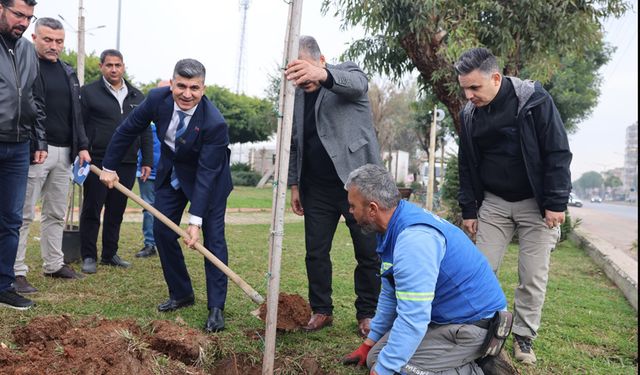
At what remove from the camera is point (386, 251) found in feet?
9.37

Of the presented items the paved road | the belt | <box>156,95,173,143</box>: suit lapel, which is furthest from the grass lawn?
the paved road

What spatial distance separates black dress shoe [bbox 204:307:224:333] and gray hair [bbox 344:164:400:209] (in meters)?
1.70

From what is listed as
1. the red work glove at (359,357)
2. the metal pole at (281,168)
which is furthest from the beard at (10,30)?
the red work glove at (359,357)

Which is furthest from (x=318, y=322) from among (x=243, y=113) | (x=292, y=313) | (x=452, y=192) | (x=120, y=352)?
(x=243, y=113)

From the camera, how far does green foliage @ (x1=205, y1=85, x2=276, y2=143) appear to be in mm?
31047

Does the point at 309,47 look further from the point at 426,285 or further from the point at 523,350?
the point at 523,350

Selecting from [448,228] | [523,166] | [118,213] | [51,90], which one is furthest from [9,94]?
[523,166]

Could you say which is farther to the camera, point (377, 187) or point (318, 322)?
point (318, 322)

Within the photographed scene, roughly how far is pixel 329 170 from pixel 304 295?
1577 millimetres

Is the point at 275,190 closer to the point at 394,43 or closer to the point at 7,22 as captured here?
the point at 7,22

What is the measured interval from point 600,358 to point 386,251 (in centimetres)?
212

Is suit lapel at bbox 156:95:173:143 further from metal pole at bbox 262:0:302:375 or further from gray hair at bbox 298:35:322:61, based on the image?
metal pole at bbox 262:0:302:375

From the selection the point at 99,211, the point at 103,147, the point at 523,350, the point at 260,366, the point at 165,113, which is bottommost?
the point at 260,366

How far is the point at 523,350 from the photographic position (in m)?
3.73
